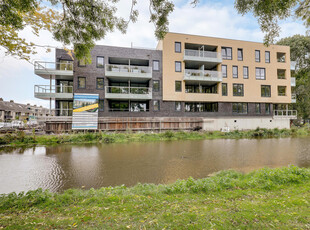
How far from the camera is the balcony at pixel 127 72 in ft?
63.3

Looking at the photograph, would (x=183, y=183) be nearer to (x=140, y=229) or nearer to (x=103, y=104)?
(x=140, y=229)

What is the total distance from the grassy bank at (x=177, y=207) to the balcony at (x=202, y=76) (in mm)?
17899

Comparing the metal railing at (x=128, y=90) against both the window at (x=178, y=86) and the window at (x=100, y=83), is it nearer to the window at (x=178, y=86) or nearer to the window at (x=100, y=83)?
the window at (x=100, y=83)

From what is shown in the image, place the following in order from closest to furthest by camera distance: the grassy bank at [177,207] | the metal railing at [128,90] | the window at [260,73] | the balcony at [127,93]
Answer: the grassy bank at [177,207] → the balcony at [127,93] → the metal railing at [128,90] → the window at [260,73]

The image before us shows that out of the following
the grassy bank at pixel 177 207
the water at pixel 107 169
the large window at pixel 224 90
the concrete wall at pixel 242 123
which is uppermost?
the large window at pixel 224 90

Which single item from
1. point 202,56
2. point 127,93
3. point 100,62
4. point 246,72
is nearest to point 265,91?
point 246,72

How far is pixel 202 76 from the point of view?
70.3 ft

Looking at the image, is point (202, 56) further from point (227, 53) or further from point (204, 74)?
point (227, 53)

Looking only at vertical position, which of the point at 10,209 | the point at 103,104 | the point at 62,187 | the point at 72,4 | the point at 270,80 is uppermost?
the point at 270,80

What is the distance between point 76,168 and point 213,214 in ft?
21.0

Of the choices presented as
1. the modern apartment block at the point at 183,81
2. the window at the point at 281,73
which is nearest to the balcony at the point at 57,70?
the modern apartment block at the point at 183,81

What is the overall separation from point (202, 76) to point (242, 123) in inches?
362

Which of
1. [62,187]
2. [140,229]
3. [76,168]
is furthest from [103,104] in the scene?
[140,229]

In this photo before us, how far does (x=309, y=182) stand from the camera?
4.50 meters
